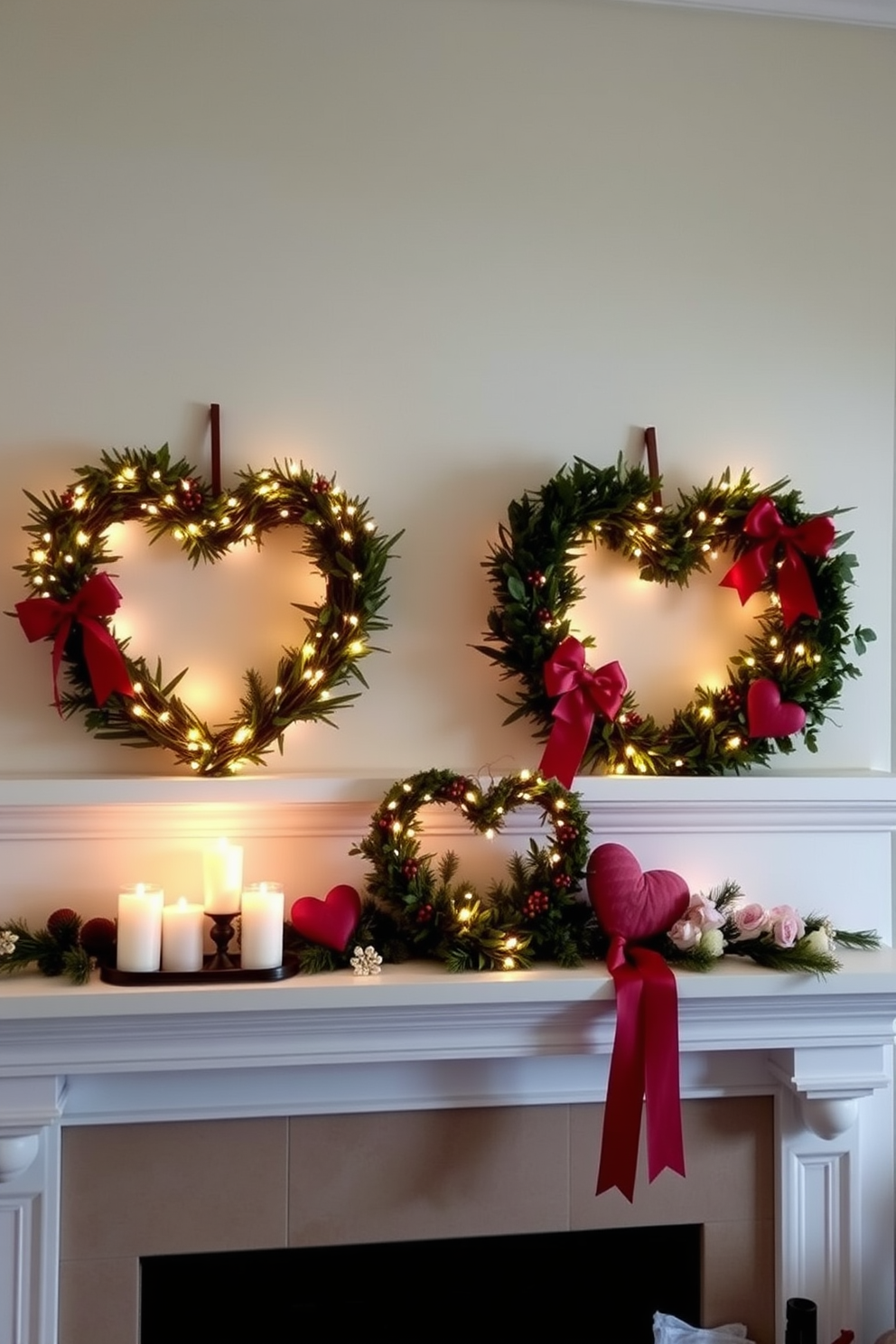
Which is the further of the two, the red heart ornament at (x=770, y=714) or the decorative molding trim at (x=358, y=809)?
the red heart ornament at (x=770, y=714)

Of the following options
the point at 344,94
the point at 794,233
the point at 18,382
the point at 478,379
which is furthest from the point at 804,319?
the point at 18,382

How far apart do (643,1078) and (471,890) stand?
39cm

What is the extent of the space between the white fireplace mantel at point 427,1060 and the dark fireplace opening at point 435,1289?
182mm

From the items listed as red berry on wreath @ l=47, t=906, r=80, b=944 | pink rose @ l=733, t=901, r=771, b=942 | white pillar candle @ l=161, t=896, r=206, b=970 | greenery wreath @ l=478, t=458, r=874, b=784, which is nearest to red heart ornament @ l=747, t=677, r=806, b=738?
greenery wreath @ l=478, t=458, r=874, b=784

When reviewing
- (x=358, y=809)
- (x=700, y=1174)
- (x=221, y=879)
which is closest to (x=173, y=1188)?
(x=221, y=879)

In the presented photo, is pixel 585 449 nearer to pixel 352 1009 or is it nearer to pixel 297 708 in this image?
pixel 297 708

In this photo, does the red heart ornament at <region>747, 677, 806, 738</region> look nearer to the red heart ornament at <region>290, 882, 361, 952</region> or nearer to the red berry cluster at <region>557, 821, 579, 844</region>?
the red berry cluster at <region>557, 821, 579, 844</region>

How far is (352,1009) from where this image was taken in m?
1.64

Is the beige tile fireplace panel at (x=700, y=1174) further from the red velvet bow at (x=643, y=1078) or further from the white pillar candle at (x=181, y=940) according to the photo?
the white pillar candle at (x=181, y=940)

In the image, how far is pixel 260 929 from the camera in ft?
5.44

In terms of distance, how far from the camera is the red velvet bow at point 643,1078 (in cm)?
165

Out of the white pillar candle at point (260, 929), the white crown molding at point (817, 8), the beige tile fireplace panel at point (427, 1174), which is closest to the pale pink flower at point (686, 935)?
the beige tile fireplace panel at point (427, 1174)

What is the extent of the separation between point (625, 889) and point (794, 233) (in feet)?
4.13

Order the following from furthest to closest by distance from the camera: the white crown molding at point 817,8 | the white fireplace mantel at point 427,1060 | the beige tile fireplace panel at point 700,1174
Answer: the white crown molding at point 817,8 < the beige tile fireplace panel at point 700,1174 < the white fireplace mantel at point 427,1060
